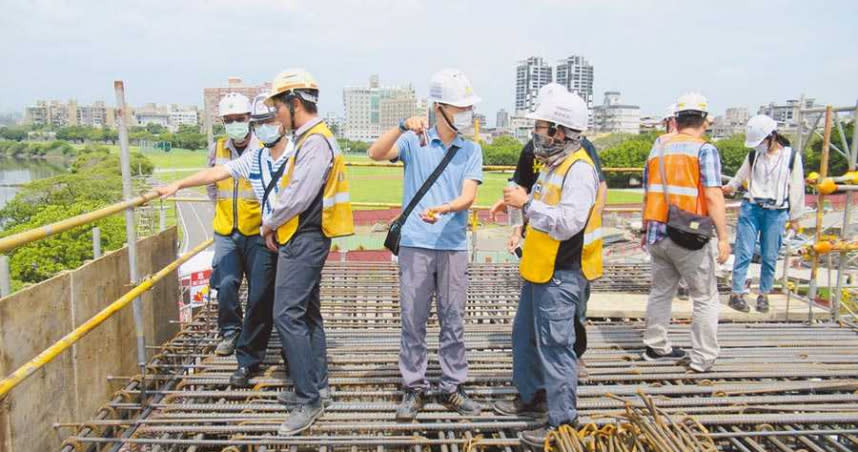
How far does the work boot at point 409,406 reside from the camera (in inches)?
130

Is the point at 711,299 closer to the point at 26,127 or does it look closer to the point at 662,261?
the point at 662,261

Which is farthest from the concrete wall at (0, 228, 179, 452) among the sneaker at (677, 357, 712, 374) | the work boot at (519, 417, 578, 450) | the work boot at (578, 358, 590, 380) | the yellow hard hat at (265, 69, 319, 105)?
the sneaker at (677, 357, 712, 374)

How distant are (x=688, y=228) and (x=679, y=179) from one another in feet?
1.16

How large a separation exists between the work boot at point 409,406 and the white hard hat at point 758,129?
412 centimetres

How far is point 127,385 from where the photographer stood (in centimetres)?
383

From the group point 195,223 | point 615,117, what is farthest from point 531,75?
point 195,223

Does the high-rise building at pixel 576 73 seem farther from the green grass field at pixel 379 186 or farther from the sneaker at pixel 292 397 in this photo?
the sneaker at pixel 292 397

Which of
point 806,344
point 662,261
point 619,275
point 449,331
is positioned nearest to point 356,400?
point 449,331

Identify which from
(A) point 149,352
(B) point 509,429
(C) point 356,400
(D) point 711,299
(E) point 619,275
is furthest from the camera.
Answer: (E) point 619,275

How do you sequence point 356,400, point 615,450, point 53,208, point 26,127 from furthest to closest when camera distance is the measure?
point 26,127
point 53,208
point 356,400
point 615,450

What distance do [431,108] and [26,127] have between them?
224 meters

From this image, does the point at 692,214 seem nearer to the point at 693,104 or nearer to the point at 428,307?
the point at 693,104

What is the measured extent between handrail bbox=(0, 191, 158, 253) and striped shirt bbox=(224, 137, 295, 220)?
551 millimetres

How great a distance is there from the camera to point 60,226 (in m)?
2.61
